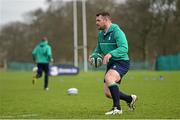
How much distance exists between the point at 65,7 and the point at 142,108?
66.3 meters

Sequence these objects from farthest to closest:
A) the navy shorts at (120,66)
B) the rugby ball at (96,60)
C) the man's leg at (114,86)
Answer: the rugby ball at (96,60) < the navy shorts at (120,66) < the man's leg at (114,86)

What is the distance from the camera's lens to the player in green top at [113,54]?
408 inches

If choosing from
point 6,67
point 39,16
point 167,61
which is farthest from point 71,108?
point 6,67

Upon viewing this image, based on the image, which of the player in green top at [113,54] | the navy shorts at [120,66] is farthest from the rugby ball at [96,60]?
the navy shorts at [120,66]

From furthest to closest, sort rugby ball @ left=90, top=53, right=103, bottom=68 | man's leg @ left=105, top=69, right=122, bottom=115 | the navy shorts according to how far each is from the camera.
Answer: rugby ball @ left=90, top=53, right=103, bottom=68 < the navy shorts < man's leg @ left=105, top=69, right=122, bottom=115

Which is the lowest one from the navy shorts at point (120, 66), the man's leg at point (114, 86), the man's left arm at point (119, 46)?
the man's leg at point (114, 86)

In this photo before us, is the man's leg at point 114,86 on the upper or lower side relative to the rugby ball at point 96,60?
lower

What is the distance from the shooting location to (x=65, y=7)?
77438 millimetres

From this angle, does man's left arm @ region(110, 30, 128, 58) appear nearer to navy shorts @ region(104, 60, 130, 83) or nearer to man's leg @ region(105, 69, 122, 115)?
navy shorts @ region(104, 60, 130, 83)

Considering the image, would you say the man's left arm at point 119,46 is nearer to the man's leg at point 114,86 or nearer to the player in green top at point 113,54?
the player in green top at point 113,54

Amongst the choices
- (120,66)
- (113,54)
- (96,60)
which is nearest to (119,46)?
(113,54)

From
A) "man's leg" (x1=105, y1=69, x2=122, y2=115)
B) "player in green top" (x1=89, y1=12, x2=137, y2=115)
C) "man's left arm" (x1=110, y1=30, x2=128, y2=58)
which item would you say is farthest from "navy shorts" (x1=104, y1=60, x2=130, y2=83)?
"man's left arm" (x1=110, y1=30, x2=128, y2=58)

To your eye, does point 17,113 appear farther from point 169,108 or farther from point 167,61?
point 167,61

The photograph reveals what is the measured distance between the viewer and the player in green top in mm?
10375
